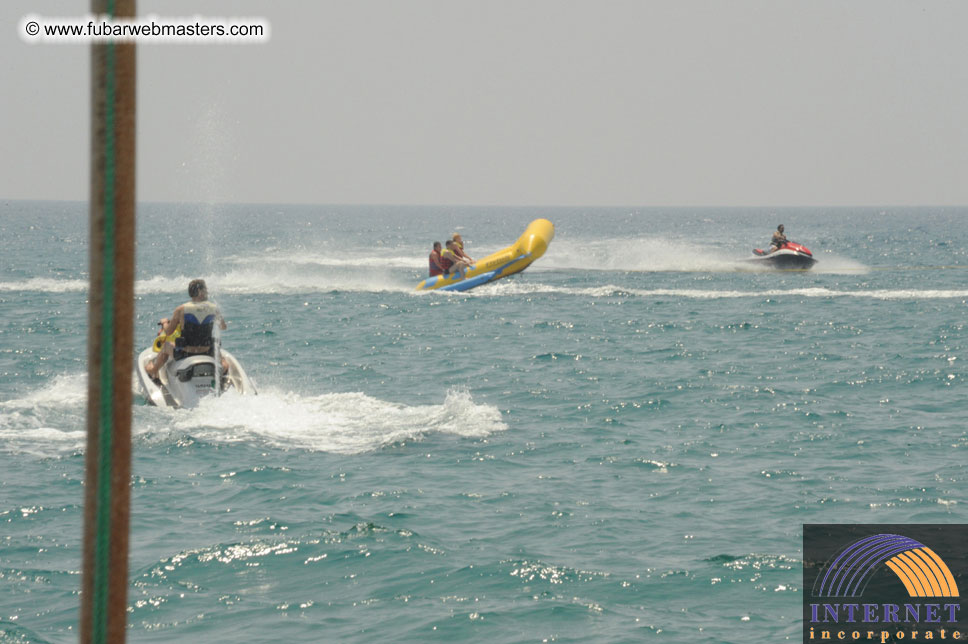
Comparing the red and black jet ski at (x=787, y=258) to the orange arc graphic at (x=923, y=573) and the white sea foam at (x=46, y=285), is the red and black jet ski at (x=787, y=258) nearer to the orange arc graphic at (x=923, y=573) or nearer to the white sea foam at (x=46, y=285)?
the white sea foam at (x=46, y=285)

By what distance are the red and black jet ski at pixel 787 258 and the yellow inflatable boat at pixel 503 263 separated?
9986 mm

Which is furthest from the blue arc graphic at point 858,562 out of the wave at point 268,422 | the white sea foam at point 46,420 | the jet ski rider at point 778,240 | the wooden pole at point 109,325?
the jet ski rider at point 778,240

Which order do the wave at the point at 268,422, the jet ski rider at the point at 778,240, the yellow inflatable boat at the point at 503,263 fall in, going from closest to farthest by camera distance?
the wave at the point at 268,422
the yellow inflatable boat at the point at 503,263
the jet ski rider at the point at 778,240

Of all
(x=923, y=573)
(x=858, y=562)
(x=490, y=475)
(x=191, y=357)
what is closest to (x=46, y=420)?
(x=191, y=357)

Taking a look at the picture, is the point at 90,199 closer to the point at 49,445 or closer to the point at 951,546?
Result: the point at 951,546

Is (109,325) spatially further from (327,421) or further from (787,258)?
(787,258)

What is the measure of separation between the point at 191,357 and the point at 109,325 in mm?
11788

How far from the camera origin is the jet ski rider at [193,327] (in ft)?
46.5

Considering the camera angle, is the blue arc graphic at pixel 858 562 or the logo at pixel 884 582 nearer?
the logo at pixel 884 582

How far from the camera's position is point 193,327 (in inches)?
562

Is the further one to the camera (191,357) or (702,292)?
(702,292)

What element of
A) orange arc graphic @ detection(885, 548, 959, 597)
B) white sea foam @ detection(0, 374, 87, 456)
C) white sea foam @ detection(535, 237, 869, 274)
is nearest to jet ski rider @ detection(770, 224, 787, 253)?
white sea foam @ detection(535, 237, 869, 274)

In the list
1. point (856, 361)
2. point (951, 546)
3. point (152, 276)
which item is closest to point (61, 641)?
point (951, 546)

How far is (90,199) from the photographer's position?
2.84m
